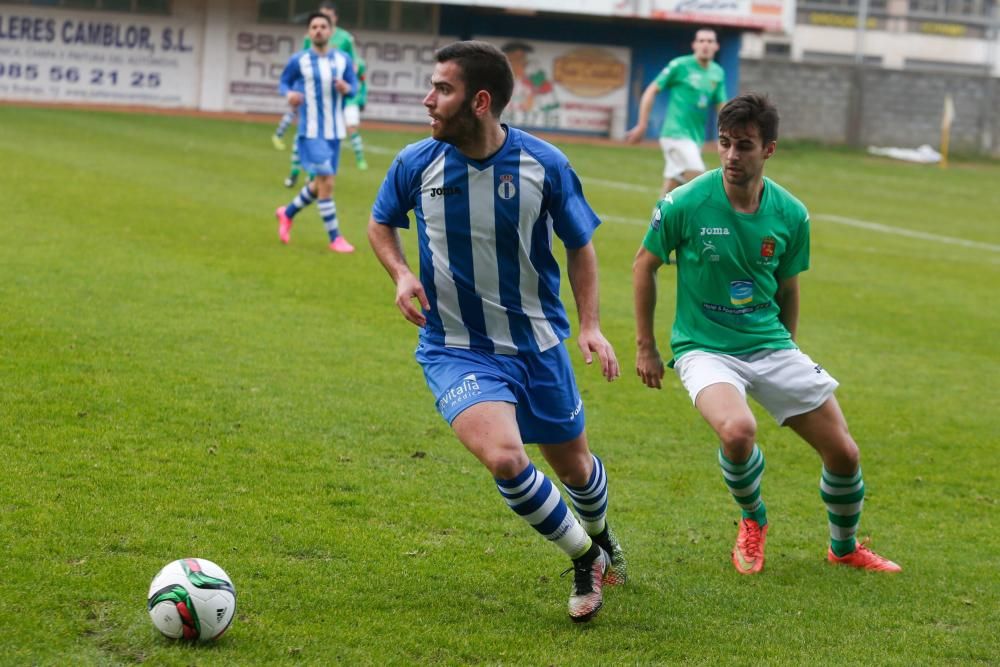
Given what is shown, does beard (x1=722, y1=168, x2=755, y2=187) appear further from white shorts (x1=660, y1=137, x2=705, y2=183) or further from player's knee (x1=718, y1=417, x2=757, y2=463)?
white shorts (x1=660, y1=137, x2=705, y2=183)

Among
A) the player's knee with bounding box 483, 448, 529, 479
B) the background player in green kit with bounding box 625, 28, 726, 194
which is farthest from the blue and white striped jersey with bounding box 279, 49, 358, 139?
the player's knee with bounding box 483, 448, 529, 479

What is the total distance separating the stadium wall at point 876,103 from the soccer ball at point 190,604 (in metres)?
37.2

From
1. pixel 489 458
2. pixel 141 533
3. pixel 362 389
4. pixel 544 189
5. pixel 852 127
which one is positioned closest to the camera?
pixel 489 458

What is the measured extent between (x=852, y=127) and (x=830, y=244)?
948 inches

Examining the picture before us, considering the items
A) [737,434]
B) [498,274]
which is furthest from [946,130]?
[498,274]

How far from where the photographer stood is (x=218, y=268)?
40.2 feet

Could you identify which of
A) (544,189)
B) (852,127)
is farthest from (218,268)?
(852,127)

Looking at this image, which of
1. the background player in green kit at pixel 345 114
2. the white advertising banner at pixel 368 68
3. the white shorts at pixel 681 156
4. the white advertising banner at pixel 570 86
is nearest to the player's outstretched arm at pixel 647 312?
the background player in green kit at pixel 345 114

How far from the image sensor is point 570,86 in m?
38.6

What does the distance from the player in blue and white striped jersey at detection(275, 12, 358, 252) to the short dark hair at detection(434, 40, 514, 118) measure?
924cm

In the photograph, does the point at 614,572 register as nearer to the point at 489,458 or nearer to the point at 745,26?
the point at 489,458

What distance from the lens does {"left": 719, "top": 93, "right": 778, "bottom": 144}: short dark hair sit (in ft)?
17.6

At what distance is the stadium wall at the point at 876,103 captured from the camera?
40.4 m

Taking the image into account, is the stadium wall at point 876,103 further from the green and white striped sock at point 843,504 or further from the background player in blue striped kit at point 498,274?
the background player in blue striped kit at point 498,274
